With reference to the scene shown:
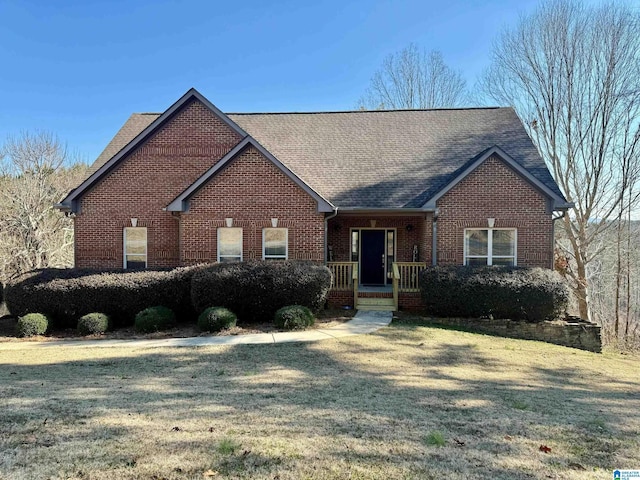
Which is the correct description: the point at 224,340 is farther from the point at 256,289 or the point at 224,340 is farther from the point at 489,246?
the point at 489,246

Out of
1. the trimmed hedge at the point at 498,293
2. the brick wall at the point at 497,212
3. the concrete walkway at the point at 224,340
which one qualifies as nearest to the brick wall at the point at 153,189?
the concrete walkway at the point at 224,340

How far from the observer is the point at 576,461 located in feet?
12.0

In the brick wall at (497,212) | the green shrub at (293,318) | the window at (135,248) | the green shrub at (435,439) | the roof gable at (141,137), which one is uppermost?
the roof gable at (141,137)

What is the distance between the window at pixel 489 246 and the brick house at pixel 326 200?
0.12 ft

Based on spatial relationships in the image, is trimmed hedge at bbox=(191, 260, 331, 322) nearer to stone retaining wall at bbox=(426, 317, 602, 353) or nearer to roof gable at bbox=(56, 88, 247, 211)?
stone retaining wall at bbox=(426, 317, 602, 353)

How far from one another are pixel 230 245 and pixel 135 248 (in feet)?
12.9

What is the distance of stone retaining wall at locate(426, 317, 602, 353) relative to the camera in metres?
11.2

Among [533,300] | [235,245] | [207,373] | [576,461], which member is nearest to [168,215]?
[235,245]

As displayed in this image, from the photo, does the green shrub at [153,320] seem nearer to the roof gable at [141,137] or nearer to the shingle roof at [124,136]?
the roof gable at [141,137]

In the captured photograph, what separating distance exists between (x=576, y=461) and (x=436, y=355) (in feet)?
15.3

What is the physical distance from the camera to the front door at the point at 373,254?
1583 cm

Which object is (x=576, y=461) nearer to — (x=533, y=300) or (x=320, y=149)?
(x=533, y=300)

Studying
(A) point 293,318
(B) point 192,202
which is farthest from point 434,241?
(B) point 192,202

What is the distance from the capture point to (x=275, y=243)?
13.2 meters
